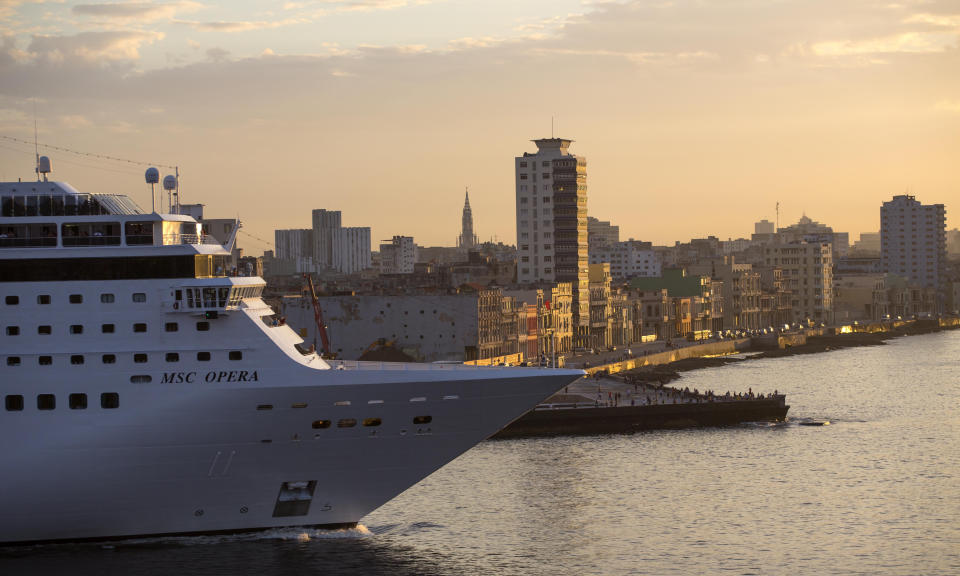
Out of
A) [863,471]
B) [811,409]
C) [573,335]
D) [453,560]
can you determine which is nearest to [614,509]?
[453,560]

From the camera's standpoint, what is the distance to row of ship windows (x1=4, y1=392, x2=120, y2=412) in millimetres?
37781

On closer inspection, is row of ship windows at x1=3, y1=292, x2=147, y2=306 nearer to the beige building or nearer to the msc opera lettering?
the msc opera lettering

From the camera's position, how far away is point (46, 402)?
37.9 metres

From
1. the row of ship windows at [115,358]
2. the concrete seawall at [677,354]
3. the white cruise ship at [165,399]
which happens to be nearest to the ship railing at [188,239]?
the white cruise ship at [165,399]

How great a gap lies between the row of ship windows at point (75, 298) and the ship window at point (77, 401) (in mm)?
2549

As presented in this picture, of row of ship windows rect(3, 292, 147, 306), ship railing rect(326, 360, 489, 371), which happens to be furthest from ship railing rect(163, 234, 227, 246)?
ship railing rect(326, 360, 489, 371)

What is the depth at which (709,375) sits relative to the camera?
388 ft

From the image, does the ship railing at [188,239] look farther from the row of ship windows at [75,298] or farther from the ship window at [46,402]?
the ship window at [46,402]

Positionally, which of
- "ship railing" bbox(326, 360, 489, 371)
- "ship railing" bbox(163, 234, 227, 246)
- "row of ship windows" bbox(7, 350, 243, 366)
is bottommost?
"ship railing" bbox(326, 360, 489, 371)

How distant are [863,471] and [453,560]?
80.3 feet

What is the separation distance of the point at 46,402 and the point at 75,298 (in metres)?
2.87

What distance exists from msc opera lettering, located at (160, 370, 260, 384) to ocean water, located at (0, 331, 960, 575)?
171 inches

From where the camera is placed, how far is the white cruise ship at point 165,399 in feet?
124

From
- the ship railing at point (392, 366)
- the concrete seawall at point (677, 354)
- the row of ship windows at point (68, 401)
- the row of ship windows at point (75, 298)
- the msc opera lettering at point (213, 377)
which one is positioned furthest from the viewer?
the concrete seawall at point (677, 354)
